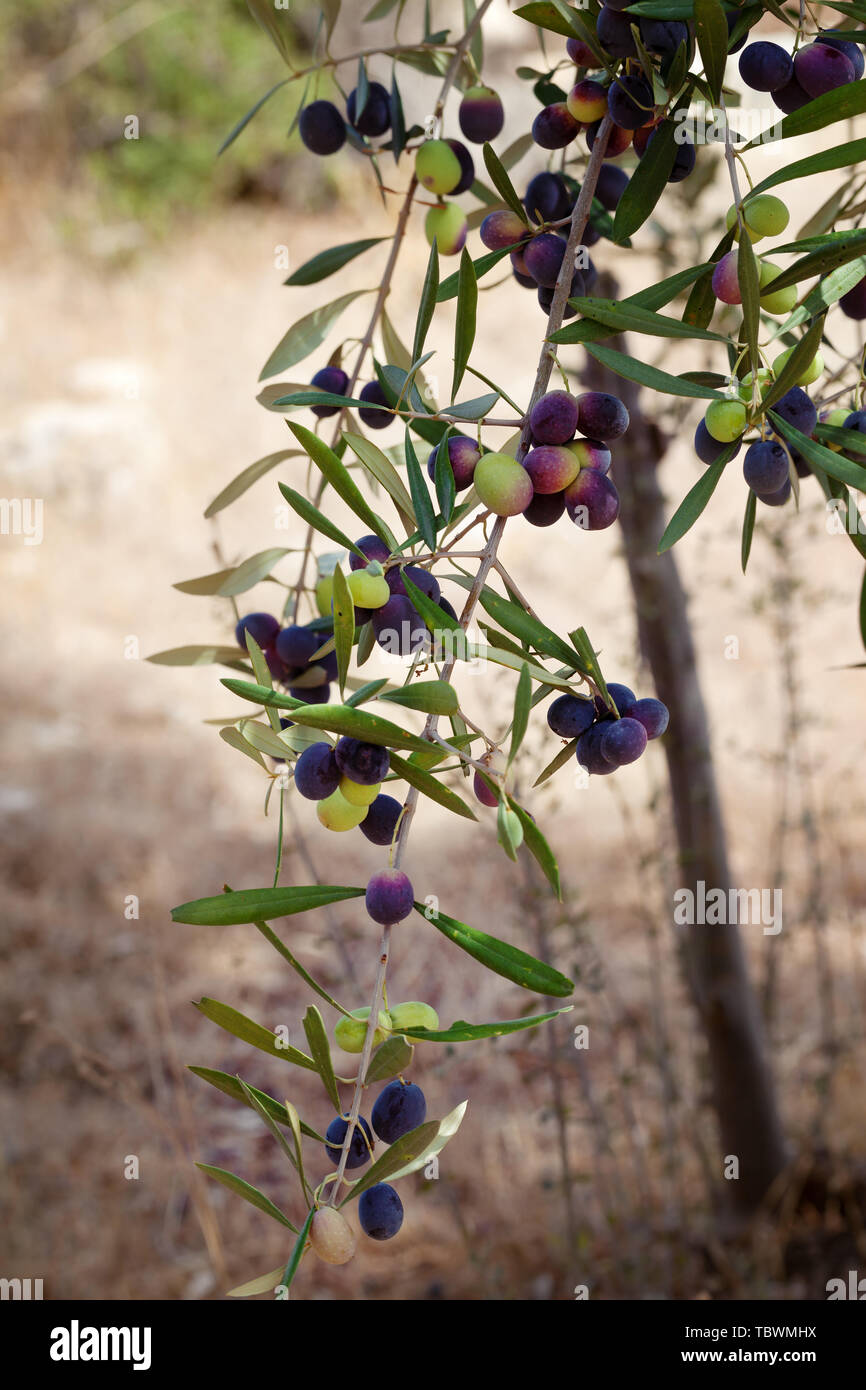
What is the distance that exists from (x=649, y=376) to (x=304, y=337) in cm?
25

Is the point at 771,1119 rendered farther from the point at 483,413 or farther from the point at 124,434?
the point at 124,434

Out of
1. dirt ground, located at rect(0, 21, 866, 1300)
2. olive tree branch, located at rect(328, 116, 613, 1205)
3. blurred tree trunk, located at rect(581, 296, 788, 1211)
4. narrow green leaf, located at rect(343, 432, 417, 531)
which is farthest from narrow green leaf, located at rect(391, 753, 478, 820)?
blurred tree trunk, located at rect(581, 296, 788, 1211)

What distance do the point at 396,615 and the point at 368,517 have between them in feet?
0.11

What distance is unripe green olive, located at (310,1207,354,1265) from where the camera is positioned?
341 millimetres

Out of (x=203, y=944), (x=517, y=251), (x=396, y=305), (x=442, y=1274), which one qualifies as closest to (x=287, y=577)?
(x=203, y=944)

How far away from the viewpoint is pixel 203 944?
2.14 metres

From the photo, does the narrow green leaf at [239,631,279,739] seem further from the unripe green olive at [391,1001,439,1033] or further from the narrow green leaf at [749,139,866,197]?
the narrow green leaf at [749,139,866,197]

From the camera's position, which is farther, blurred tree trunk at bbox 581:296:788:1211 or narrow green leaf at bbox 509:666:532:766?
blurred tree trunk at bbox 581:296:788:1211

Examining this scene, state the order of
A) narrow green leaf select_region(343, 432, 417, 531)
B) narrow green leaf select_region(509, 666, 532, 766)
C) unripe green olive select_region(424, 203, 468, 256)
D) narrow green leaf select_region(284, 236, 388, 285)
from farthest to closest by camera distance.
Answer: narrow green leaf select_region(284, 236, 388, 285), unripe green olive select_region(424, 203, 468, 256), narrow green leaf select_region(343, 432, 417, 531), narrow green leaf select_region(509, 666, 532, 766)

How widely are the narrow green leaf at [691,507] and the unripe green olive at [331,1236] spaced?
9.5 inches

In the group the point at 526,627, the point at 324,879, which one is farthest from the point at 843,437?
the point at 324,879

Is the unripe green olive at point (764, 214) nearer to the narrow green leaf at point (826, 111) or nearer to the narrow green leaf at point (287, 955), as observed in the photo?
the narrow green leaf at point (826, 111)

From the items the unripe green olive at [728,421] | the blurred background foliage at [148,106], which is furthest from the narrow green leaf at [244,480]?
the blurred background foliage at [148,106]

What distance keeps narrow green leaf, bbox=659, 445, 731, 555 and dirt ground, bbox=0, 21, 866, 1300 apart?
49cm
